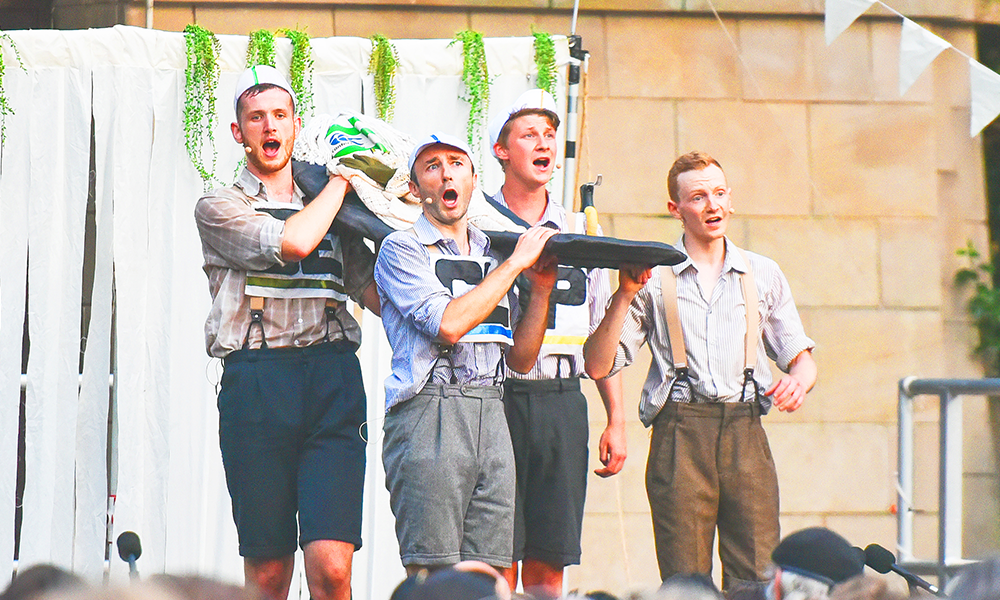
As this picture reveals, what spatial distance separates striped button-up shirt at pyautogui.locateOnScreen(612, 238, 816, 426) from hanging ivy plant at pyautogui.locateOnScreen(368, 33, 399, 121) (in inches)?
62.8

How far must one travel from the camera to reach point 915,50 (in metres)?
5.18

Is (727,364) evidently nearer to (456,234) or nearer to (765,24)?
(456,234)

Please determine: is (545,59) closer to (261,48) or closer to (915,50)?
(261,48)

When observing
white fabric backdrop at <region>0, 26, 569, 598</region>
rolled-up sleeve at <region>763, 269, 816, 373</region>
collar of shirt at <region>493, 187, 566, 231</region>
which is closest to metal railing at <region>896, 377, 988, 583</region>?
rolled-up sleeve at <region>763, 269, 816, 373</region>

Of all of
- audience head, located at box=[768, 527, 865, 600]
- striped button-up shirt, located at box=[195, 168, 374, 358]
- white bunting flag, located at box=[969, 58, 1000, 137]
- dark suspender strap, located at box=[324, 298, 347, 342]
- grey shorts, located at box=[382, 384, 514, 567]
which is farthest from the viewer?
white bunting flag, located at box=[969, 58, 1000, 137]

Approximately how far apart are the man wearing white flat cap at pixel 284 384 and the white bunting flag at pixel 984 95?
276cm

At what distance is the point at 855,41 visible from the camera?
21.2ft

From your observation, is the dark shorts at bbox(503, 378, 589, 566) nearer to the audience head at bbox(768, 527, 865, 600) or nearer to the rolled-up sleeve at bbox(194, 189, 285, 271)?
the rolled-up sleeve at bbox(194, 189, 285, 271)

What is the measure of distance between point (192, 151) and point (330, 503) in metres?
2.18

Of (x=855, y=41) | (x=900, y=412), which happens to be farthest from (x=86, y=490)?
(x=855, y=41)

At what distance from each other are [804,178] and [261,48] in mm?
2814

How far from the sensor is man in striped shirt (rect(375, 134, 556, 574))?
3371mm

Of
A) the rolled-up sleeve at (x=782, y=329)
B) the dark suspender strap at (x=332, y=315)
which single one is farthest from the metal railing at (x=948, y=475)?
the dark suspender strap at (x=332, y=315)

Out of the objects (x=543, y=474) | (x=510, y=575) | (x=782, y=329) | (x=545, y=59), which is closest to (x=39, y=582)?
(x=510, y=575)
